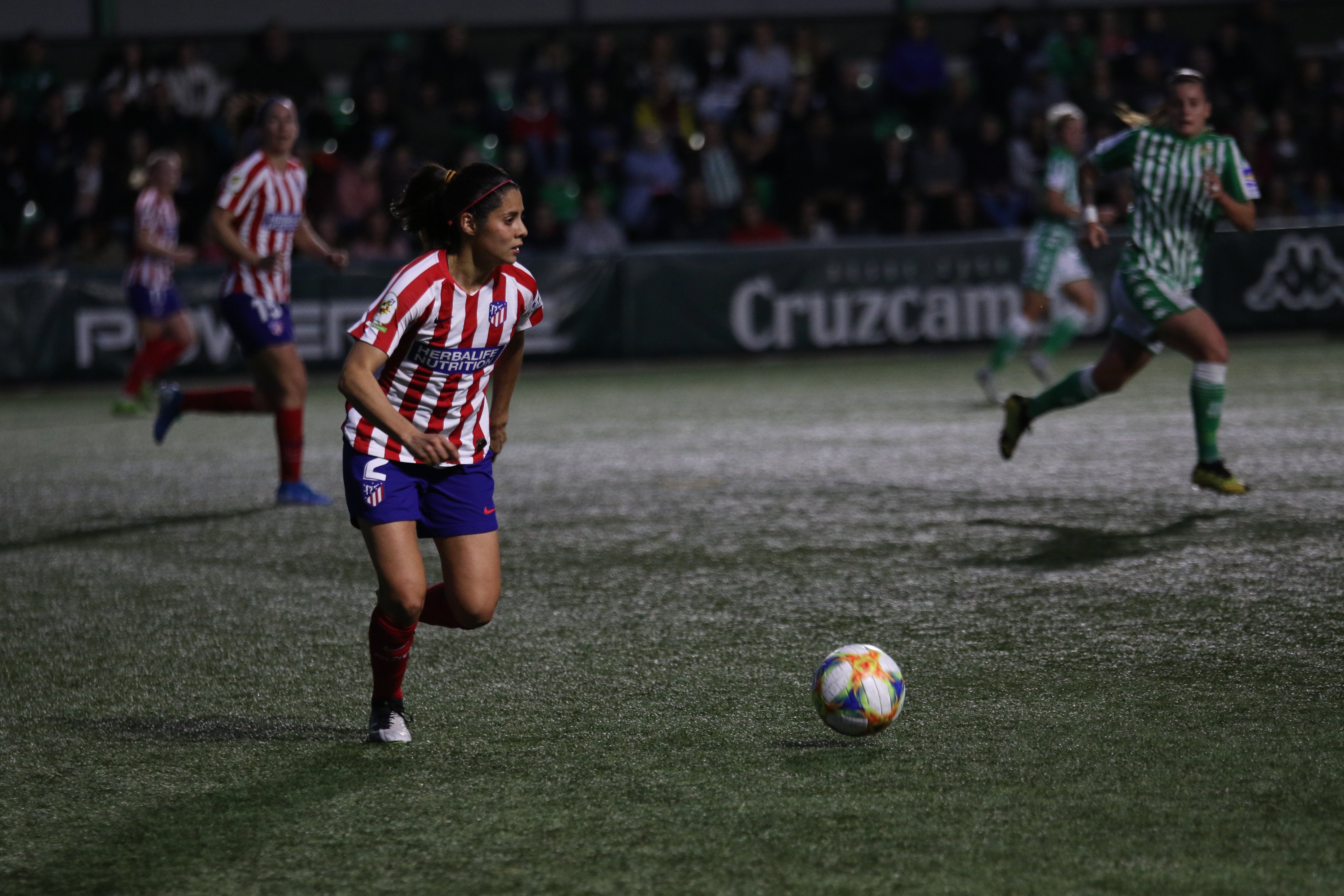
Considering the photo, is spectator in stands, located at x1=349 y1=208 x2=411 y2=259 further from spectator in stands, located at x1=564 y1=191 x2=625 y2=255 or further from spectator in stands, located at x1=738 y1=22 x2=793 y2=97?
spectator in stands, located at x1=738 y1=22 x2=793 y2=97

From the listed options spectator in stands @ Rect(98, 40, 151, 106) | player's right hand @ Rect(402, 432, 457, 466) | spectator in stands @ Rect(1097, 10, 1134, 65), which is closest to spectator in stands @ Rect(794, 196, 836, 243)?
spectator in stands @ Rect(1097, 10, 1134, 65)

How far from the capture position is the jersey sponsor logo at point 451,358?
14.0ft

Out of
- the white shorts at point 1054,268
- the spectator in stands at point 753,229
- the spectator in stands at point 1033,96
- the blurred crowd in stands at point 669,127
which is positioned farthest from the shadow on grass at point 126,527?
the spectator in stands at point 1033,96

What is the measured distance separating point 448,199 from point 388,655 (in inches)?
48.3

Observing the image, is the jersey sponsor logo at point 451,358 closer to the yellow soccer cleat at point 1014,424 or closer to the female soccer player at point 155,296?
the yellow soccer cleat at point 1014,424

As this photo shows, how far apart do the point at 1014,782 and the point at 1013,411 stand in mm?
5082

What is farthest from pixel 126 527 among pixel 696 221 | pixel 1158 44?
pixel 1158 44

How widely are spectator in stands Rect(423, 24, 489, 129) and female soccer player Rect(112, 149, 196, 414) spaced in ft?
19.2

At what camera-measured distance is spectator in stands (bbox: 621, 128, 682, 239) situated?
18234 mm

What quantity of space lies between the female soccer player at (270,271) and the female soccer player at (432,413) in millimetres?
4082

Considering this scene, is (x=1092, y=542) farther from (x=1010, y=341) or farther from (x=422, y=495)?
(x=1010, y=341)

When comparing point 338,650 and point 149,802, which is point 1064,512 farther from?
point 149,802

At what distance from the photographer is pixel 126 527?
7.84 metres

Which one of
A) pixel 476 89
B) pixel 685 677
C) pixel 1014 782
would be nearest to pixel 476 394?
pixel 685 677
